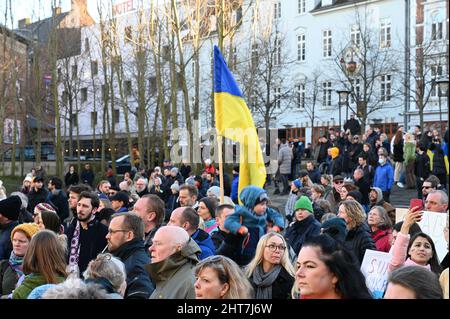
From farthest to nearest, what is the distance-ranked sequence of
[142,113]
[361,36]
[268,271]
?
1. [361,36]
2. [142,113]
3. [268,271]

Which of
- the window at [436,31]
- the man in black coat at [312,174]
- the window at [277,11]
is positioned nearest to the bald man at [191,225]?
the man in black coat at [312,174]

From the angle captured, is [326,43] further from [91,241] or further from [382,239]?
[91,241]

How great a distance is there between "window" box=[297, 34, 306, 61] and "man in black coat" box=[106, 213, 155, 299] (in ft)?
129

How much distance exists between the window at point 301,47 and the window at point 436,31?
34.5 feet

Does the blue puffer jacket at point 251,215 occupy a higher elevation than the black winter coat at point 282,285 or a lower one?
higher

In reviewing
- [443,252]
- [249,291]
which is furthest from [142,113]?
[249,291]

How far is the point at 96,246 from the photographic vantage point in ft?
22.2

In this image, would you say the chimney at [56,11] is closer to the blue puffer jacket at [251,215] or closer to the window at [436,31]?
the window at [436,31]

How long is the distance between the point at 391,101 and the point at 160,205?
34.0 meters

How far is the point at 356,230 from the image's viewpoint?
678 centimetres

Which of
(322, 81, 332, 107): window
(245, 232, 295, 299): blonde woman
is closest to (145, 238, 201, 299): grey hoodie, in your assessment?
(245, 232, 295, 299): blonde woman

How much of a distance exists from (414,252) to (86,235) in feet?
11.5

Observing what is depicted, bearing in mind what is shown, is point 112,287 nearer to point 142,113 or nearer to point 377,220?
point 377,220

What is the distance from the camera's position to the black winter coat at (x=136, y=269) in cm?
475
